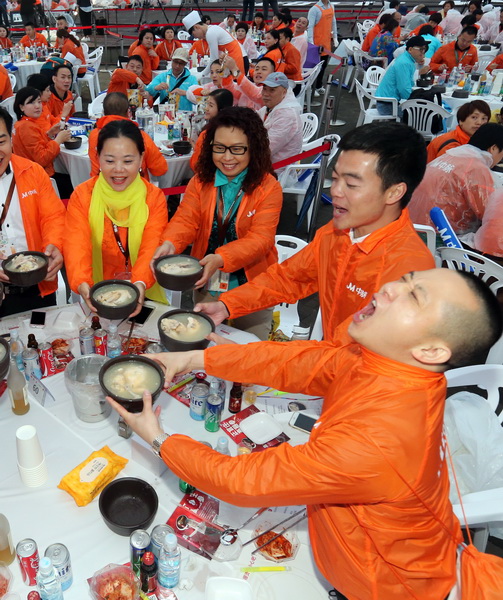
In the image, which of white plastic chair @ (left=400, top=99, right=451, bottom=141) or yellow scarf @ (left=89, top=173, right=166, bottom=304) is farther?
white plastic chair @ (left=400, top=99, right=451, bottom=141)

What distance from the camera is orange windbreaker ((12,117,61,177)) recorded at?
412 cm

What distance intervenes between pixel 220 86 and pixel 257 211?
12.9 feet

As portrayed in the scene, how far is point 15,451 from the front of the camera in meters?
1.64

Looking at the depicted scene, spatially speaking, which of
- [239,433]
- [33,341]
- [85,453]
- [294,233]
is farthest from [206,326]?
[294,233]

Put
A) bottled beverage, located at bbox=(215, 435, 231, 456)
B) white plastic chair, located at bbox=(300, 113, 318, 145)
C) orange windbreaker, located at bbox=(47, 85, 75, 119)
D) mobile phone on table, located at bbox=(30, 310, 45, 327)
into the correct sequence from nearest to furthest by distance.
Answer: bottled beverage, located at bbox=(215, 435, 231, 456), mobile phone on table, located at bbox=(30, 310, 45, 327), orange windbreaker, located at bbox=(47, 85, 75, 119), white plastic chair, located at bbox=(300, 113, 318, 145)

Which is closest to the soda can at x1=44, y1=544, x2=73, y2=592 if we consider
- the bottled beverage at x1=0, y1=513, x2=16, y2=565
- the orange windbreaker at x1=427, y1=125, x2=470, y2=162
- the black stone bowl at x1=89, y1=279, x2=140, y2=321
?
the bottled beverage at x1=0, y1=513, x2=16, y2=565

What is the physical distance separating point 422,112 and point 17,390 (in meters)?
6.31

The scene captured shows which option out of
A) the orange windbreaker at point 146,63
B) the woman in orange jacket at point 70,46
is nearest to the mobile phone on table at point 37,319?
the orange windbreaker at point 146,63

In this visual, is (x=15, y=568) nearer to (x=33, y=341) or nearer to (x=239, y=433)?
(x=239, y=433)

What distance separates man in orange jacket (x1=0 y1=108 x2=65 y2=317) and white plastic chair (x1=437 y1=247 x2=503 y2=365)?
2.45 m

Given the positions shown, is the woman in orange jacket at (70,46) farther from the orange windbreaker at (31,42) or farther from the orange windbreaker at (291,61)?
the orange windbreaker at (291,61)

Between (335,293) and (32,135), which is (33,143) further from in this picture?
(335,293)

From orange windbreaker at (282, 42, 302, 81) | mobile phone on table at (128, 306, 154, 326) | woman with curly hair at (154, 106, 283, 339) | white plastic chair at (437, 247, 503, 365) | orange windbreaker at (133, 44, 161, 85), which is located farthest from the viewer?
orange windbreaker at (282, 42, 302, 81)

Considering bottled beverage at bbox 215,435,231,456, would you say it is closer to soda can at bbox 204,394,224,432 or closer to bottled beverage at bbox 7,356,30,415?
soda can at bbox 204,394,224,432
